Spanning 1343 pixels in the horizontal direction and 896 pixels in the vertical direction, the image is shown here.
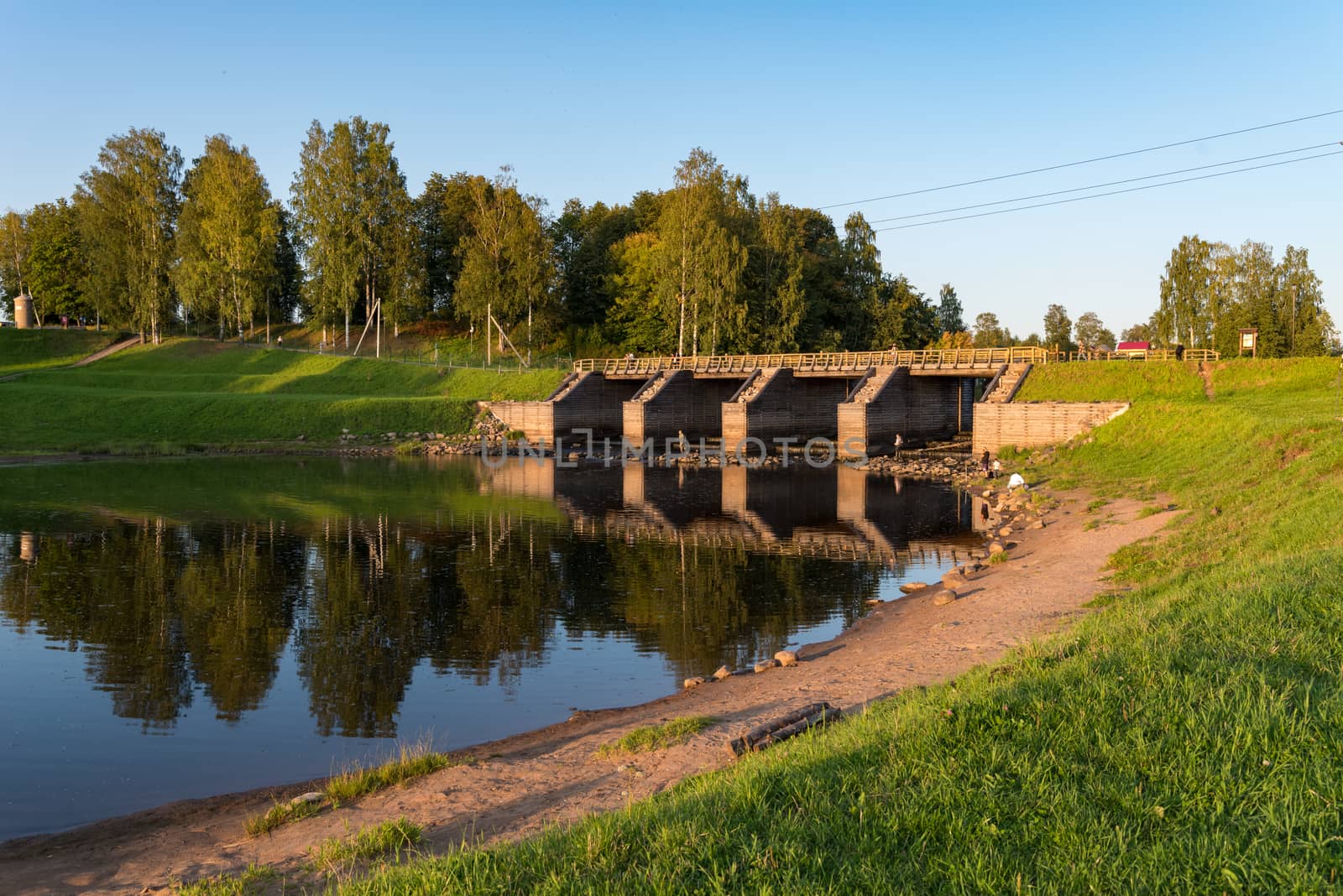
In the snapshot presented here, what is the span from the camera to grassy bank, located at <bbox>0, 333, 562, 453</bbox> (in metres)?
56.0

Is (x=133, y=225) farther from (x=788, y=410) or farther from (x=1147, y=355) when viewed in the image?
(x=1147, y=355)

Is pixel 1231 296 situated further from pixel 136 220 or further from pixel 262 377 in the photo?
pixel 136 220

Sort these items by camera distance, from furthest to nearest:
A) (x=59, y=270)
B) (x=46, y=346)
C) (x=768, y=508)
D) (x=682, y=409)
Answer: (x=59, y=270), (x=46, y=346), (x=682, y=409), (x=768, y=508)

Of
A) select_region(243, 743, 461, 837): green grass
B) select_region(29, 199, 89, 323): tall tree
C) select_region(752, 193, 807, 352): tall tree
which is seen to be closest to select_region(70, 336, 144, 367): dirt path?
select_region(29, 199, 89, 323): tall tree

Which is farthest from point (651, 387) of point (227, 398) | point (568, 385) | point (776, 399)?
point (227, 398)

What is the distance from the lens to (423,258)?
258 feet

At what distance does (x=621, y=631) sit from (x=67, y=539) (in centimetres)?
1914

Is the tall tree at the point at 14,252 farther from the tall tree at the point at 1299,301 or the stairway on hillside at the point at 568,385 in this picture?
the tall tree at the point at 1299,301

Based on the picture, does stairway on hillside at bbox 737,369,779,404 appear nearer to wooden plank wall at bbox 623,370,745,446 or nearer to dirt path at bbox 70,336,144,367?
wooden plank wall at bbox 623,370,745,446

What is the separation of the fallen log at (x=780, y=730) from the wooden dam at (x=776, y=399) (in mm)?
43469

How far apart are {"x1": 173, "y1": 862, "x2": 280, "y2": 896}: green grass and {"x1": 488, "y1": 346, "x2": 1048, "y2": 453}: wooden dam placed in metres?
47.2

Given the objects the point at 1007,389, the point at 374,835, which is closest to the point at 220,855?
the point at 374,835

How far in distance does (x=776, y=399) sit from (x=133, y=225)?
2196 inches

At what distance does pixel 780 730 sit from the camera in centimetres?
998
